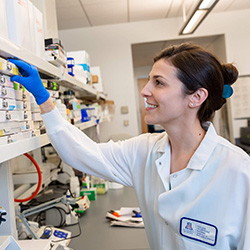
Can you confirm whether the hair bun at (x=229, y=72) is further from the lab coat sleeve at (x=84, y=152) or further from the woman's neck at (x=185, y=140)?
the lab coat sleeve at (x=84, y=152)

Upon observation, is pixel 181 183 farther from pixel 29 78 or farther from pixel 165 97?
pixel 29 78

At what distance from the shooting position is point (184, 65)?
1.03 metres

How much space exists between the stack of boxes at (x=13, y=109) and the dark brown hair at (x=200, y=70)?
2.05 ft

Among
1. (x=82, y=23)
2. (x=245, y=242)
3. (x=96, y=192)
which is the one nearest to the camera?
(x=245, y=242)

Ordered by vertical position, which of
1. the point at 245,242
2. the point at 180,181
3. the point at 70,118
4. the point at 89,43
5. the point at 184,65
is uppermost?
the point at 89,43

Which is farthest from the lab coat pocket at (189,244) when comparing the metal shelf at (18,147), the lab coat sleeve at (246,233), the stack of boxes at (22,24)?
the stack of boxes at (22,24)

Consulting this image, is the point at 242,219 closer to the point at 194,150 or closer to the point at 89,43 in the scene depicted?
the point at 194,150

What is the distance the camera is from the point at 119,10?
3.59 m

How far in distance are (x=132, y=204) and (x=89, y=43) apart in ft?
9.97

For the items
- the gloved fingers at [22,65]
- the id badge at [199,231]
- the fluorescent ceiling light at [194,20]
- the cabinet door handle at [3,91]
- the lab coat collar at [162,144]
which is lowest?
the id badge at [199,231]

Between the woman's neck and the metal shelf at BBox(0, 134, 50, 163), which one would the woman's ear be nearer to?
the woman's neck

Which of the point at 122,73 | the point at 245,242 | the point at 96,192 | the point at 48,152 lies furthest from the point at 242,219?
the point at 122,73

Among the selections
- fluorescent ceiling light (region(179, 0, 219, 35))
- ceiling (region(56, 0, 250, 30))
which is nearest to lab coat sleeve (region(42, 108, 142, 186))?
fluorescent ceiling light (region(179, 0, 219, 35))

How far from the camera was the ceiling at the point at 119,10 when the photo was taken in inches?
132
